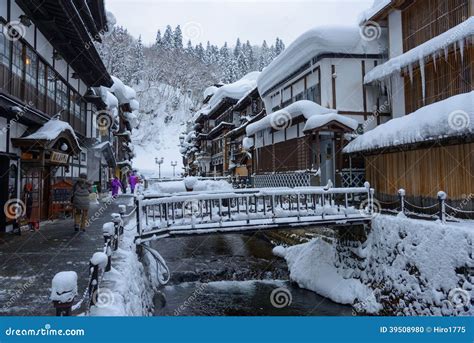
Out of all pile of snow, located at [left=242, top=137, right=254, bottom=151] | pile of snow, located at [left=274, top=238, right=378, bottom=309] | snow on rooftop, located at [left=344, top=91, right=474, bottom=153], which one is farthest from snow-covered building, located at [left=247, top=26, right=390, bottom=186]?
pile of snow, located at [left=242, top=137, right=254, bottom=151]

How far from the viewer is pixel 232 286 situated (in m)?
15.1

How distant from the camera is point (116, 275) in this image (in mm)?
7281

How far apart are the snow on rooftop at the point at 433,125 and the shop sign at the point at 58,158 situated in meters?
15.0

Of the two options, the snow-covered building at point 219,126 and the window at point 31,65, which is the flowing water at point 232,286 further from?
the snow-covered building at point 219,126

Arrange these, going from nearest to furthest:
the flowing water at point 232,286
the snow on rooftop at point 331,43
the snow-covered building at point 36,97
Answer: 1. the snow-covered building at point 36,97
2. the flowing water at point 232,286
3. the snow on rooftop at point 331,43

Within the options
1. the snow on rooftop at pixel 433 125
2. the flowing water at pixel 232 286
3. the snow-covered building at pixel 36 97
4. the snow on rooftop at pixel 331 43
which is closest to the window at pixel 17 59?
the snow-covered building at pixel 36 97

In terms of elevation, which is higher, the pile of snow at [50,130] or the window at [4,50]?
the window at [4,50]

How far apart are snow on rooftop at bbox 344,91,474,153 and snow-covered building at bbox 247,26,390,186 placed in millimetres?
3719

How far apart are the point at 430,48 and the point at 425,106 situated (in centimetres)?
301

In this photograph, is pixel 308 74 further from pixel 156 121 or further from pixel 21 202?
pixel 156 121

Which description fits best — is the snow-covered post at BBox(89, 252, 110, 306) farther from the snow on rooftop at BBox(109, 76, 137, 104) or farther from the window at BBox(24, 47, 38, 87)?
the snow on rooftop at BBox(109, 76, 137, 104)

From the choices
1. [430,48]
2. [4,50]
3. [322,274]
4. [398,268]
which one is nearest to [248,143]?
[430,48]

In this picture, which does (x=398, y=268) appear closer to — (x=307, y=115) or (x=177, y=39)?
(x=307, y=115)

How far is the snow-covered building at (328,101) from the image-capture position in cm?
2091
